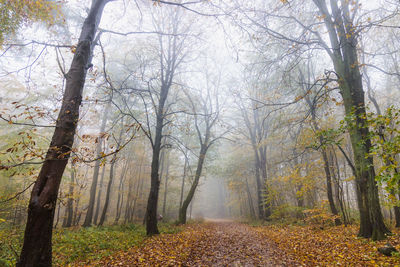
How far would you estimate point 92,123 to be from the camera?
46.7ft

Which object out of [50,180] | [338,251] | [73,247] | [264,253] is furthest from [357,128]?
[73,247]

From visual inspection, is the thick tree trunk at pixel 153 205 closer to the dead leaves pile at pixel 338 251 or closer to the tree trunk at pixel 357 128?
the dead leaves pile at pixel 338 251

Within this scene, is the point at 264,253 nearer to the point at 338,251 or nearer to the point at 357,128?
the point at 338,251

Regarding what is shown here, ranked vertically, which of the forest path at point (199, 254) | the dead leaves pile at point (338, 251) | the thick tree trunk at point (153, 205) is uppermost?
the thick tree trunk at point (153, 205)

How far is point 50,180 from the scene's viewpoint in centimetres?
290

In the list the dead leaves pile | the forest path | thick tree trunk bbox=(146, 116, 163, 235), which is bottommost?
the forest path

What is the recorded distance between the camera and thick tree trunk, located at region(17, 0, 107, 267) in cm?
272

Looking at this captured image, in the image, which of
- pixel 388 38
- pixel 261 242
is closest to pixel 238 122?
pixel 388 38

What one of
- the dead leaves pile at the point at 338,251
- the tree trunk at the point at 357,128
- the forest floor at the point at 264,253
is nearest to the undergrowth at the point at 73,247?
the forest floor at the point at 264,253

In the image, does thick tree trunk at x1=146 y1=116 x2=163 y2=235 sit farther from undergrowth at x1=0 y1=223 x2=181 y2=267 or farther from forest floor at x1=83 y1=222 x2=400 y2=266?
forest floor at x1=83 y1=222 x2=400 y2=266

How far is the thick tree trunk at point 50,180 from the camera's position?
8.93 feet

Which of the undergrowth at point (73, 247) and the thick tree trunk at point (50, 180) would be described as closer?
the thick tree trunk at point (50, 180)

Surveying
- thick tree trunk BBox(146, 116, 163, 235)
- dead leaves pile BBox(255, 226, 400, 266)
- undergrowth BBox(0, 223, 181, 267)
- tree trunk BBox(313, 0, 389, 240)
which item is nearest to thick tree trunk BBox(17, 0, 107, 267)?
undergrowth BBox(0, 223, 181, 267)

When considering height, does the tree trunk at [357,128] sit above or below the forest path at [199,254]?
above
